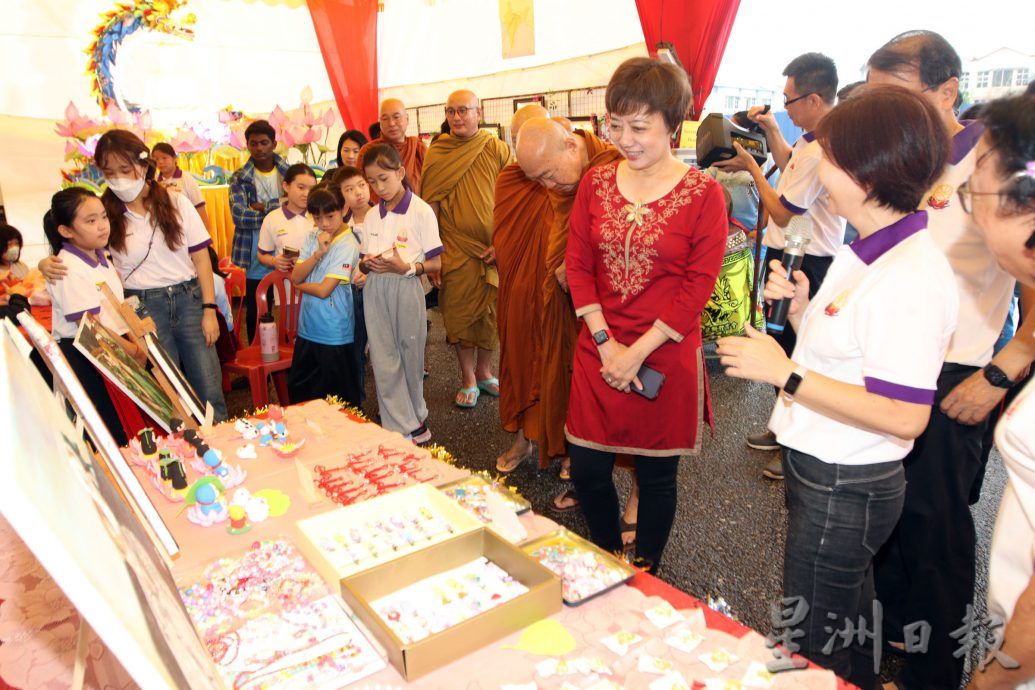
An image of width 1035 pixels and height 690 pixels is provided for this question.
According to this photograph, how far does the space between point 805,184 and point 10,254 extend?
13.0ft

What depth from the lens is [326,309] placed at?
295 cm

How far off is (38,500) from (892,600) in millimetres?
1882

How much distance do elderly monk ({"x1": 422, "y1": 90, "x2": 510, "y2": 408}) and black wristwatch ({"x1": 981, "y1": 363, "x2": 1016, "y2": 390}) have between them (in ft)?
7.35

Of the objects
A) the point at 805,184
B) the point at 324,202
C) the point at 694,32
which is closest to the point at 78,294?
the point at 324,202

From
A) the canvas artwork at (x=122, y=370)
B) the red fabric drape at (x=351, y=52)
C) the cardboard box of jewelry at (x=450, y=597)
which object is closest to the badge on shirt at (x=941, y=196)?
the cardboard box of jewelry at (x=450, y=597)

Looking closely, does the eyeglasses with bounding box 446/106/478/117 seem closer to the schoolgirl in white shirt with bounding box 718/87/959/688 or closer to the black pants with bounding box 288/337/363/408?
the black pants with bounding box 288/337/363/408

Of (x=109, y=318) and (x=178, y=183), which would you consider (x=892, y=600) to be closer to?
(x=109, y=318)

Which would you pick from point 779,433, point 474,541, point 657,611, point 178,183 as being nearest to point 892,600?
point 779,433

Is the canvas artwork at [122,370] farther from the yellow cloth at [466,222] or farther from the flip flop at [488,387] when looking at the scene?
the flip flop at [488,387]

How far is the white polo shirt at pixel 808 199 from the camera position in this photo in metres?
2.31

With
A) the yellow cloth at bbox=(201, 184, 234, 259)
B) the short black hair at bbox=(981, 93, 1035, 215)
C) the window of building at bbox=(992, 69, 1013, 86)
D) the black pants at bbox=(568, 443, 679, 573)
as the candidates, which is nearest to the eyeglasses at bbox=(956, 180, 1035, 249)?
the short black hair at bbox=(981, 93, 1035, 215)

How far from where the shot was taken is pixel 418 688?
0.90 meters

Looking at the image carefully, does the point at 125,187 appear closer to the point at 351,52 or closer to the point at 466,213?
the point at 466,213

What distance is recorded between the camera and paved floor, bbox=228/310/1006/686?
2.10m
